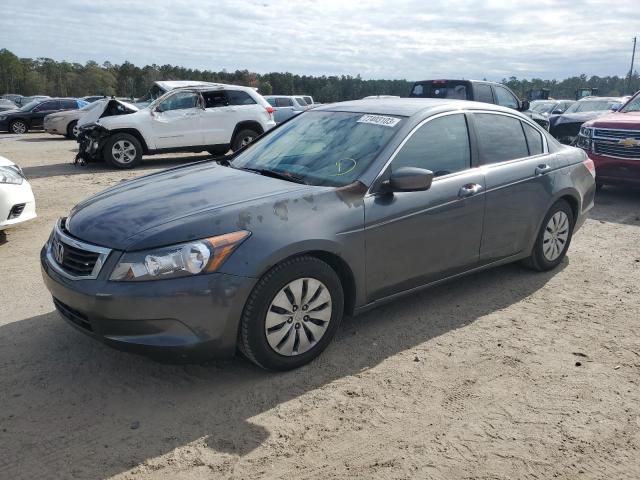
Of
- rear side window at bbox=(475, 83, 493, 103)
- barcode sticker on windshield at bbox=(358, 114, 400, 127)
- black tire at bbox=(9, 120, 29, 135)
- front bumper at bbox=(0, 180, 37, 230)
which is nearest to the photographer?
barcode sticker on windshield at bbox=(358, 114, 400, 127)

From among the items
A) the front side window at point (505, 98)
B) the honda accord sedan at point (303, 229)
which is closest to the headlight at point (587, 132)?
the front side window at point (505, 98)

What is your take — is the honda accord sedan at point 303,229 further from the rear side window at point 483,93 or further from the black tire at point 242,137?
the black tire at point 242,137

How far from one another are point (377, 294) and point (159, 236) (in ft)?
5.13

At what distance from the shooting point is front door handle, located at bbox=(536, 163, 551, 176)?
199 inches

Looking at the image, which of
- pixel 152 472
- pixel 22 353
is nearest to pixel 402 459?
pixel 152 472

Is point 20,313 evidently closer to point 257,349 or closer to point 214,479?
point 257,349

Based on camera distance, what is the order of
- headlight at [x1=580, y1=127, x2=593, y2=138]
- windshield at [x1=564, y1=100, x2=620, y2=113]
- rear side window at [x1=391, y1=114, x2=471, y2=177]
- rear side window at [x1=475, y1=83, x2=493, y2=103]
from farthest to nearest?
windshield at [x1=564, y1=100, x2=620, y2=113]
rear side window at [x1=475, y1=83, x2=493, y2=103]
headlight at [x1=580, y1=127, x2=593, y2=138]
rear side window at [x1=391, y1=114, x2=471, y2=177]

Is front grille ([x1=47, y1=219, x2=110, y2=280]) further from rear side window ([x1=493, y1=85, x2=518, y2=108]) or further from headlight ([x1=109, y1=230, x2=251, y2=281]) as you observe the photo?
rear side window ([x1=493, y1=85, x2=518, y2=108])

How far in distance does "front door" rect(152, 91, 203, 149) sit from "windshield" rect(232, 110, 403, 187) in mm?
8949

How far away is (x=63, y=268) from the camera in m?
3.46

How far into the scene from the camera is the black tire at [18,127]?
984 inches

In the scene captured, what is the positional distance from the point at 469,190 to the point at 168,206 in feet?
7.45

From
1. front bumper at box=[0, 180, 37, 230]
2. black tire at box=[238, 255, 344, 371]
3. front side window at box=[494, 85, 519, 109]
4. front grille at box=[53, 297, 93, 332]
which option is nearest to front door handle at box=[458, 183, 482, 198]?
black tire at box=[238, 255, 344, 371]

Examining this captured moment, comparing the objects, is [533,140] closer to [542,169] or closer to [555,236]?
[542,169]
